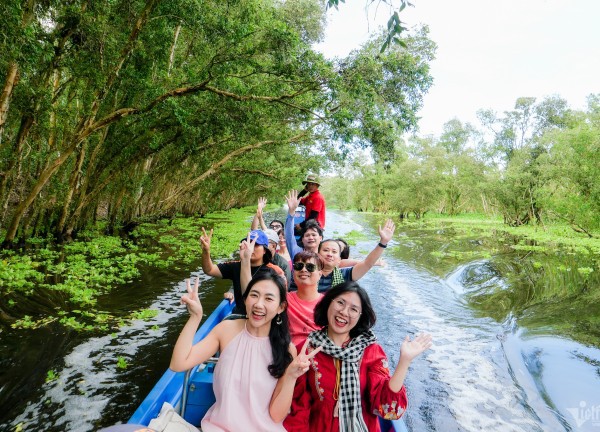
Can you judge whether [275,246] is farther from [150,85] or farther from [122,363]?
[150,85]

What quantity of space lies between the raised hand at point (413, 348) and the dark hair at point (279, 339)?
752mm

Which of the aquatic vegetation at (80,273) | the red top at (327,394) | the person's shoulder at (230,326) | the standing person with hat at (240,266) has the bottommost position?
the aquatic vegetation at (80,273)

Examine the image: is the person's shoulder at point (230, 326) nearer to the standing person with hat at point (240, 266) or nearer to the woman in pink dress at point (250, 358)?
the woman in pink dress at point (250, 358)

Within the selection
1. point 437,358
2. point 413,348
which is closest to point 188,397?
point 413,348

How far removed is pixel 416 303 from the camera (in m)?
9.28

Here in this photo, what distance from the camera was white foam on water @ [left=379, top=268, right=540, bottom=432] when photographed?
4.46 m

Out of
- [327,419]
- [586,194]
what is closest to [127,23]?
[327,419]

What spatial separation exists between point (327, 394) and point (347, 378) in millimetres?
188

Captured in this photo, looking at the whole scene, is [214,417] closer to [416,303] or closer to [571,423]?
[571,423]

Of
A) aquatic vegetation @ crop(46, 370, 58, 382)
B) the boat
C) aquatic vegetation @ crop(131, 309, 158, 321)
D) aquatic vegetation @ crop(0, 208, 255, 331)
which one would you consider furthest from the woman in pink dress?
aquatic vegetation @ crop(131, 309, 158, 321)

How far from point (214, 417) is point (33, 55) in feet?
21.4

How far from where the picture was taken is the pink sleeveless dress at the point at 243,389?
235cm

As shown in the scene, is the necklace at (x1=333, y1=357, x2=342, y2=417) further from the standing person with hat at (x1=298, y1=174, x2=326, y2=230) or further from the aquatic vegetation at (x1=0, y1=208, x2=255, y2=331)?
the standing person with hat at (x1=298, y1=174, x2=326, y2=230)

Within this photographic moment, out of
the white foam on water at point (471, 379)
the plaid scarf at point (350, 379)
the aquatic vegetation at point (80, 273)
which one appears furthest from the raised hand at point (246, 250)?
the aquatic vegetation at point (80, 273)
